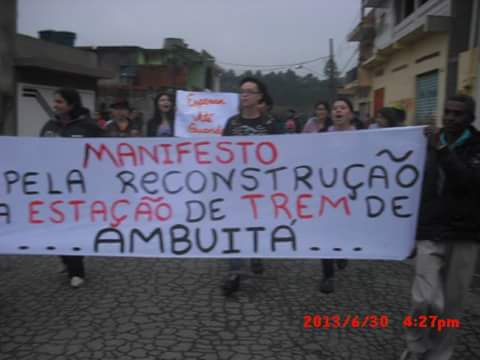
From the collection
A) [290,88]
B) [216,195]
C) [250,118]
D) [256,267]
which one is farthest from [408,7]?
[290,88]

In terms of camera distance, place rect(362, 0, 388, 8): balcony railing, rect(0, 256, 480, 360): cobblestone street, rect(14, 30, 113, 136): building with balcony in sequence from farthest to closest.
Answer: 1. rect(362, 0, 388, 8): balcony railing
2. rect(14, 30, 113, 136): building with balcony
3. rect(0, 256, 480, 360): cobblestone street

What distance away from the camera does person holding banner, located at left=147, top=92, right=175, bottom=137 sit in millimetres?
6238

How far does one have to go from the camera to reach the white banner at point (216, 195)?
3.30 m

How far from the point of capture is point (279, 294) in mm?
4074

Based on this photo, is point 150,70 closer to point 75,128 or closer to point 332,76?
point 332,76

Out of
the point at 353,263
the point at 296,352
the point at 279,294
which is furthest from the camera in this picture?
the point at 353,263

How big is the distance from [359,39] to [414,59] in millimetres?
10948

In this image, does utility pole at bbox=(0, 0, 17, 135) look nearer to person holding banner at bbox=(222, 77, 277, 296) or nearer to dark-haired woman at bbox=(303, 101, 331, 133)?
person holding banner at bbox=(222, 77, 277, 296)

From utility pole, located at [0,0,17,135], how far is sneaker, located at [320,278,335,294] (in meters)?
3.49

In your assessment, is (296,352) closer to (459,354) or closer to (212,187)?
(459,354)

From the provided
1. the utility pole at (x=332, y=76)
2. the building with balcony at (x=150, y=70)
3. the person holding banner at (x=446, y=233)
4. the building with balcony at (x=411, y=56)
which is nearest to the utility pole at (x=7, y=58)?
the person holding banner at (x=446, y=233)

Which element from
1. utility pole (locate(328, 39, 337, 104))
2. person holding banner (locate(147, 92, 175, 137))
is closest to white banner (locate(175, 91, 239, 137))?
person holding banner (locate(147, 92, 175, 137))

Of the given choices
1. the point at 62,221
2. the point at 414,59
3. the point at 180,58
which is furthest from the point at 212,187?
the point at 180,58

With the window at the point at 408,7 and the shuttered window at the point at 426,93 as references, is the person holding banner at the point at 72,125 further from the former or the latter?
the window at the point at 408,7
